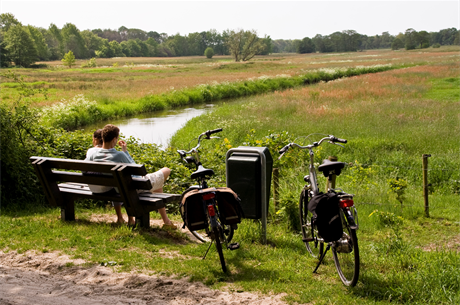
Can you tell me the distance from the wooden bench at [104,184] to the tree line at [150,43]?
74.7 metres

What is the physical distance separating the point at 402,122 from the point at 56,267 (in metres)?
14.3

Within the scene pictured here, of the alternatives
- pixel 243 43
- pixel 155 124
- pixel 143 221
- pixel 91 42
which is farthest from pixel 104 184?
pixel 91 42

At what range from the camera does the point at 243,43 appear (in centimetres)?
10669

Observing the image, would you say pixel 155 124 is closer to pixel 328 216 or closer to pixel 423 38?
pixel 328 216

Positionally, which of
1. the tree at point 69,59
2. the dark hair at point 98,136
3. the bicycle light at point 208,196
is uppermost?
the tree at point 69,59

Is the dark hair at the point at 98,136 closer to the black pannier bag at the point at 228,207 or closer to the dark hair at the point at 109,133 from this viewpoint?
the dark hair at the point at 109,133

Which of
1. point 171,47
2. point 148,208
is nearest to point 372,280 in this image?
point 148,208

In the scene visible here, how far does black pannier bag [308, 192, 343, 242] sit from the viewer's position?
12.6 feet

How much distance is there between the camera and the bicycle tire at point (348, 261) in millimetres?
3658

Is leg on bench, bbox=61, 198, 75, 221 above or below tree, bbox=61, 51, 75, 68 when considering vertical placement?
below

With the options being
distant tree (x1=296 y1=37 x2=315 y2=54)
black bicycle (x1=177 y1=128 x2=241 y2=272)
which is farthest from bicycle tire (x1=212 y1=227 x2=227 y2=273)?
distant tree (x1=296 y1=37 x2=315 y2=54)

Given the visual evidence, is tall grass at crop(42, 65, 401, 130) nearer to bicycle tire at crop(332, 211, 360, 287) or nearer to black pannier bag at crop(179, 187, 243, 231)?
black pannier bag at crop(179, 187, 243, 231)

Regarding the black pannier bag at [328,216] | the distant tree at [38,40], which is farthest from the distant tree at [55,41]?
the black pannier bag at [328,216]

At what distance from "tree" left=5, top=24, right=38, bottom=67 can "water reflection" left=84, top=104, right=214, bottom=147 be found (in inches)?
2459
